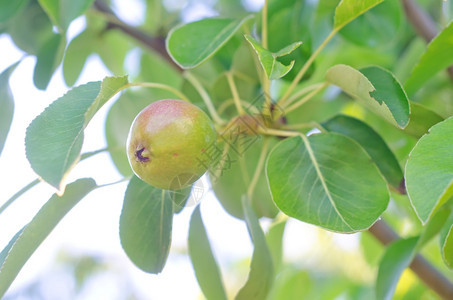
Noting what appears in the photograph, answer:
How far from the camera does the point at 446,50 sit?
0.98m

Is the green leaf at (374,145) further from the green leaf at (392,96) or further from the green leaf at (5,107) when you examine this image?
the green leaf at (5,107)

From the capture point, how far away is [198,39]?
3.18 ft

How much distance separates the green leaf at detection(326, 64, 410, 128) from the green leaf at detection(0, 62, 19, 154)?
64 centimetres

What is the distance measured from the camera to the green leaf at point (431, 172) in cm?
61

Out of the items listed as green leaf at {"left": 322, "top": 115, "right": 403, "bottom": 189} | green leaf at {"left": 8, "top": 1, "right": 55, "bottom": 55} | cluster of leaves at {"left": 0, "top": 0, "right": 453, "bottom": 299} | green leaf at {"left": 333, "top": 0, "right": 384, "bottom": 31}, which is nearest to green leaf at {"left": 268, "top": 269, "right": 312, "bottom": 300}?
cluster of leaves at {"left": 0, "top": 0, "right": 453, "bottom": 299}

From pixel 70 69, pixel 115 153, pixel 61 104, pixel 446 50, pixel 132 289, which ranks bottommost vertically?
pixel 132 289

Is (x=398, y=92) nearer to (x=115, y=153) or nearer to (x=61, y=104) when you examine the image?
(x=61, y=104)

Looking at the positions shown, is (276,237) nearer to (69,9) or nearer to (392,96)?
(392,96)

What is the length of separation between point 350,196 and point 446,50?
34 cm

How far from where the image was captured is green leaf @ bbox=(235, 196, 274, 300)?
2.92 ft

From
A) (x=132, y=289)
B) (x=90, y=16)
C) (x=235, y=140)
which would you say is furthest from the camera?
(x=132, y=289)

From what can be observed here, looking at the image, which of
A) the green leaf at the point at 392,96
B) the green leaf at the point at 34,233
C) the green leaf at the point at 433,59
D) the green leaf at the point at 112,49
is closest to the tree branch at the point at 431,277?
the green leaf at the point at 433,59

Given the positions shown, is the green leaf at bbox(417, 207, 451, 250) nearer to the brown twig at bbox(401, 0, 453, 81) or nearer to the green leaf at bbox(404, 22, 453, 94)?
the green leaf at bbox(404, 22, 453, 94)

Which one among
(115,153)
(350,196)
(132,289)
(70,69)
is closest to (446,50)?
(350,196)
